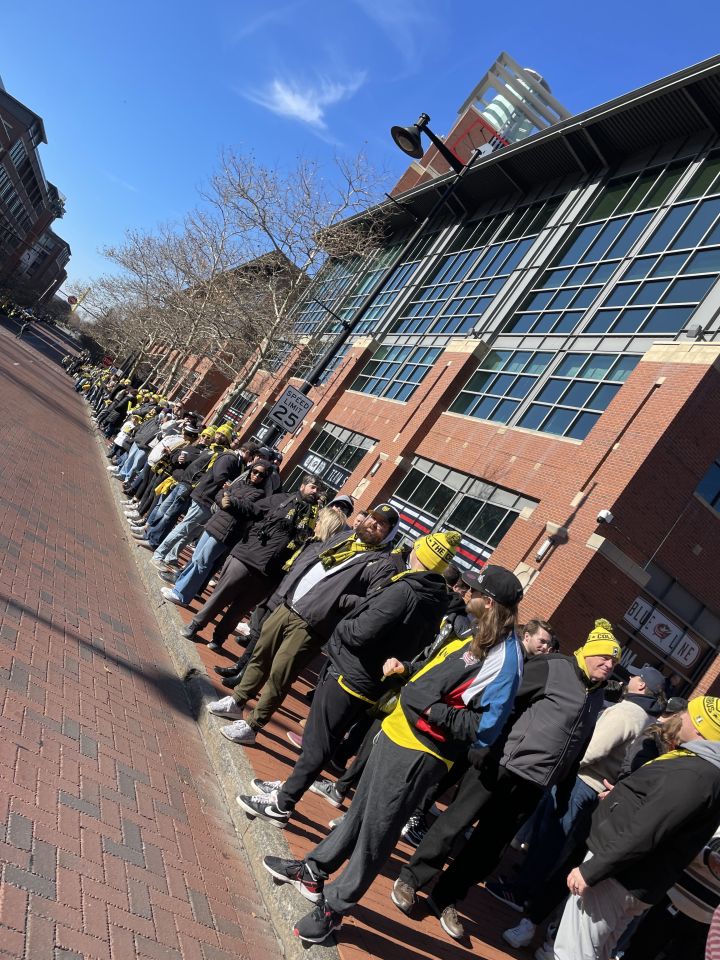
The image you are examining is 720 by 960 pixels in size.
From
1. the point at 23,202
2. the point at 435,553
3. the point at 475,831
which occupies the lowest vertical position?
the point at 475,831

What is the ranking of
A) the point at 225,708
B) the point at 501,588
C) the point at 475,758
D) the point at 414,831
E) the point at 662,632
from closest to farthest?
the point at 501,588, the point at 475,758, the point at 225,708, the point at 414,831, the point at 662,632

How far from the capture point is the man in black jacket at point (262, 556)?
7.56 meters

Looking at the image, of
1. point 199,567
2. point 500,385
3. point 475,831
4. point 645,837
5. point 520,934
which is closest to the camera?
point 645,837

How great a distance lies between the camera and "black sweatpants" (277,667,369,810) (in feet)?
15.1

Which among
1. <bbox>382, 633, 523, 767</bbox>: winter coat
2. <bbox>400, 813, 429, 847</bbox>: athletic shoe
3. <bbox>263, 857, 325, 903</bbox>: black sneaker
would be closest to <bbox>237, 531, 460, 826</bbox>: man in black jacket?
<bbox>263, 857, 325, 903</bbox>: black sneaker

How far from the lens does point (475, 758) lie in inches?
168

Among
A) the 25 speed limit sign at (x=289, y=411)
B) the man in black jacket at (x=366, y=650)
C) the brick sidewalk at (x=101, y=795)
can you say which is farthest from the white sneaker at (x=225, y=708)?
the 25 speed limit sign at (x=289, y=411)

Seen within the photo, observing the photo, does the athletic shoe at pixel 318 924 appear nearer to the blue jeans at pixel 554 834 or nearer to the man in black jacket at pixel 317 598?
the man in black jacket at pixel 317 598

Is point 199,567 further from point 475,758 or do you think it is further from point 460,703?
point 460,703

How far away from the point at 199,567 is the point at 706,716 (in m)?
6.06

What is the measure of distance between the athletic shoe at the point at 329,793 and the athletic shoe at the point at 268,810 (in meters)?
1.19

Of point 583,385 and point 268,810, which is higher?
point 583,385

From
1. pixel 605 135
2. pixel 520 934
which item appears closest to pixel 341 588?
pixel 520 934

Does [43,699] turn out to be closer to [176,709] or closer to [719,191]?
[176,709]
